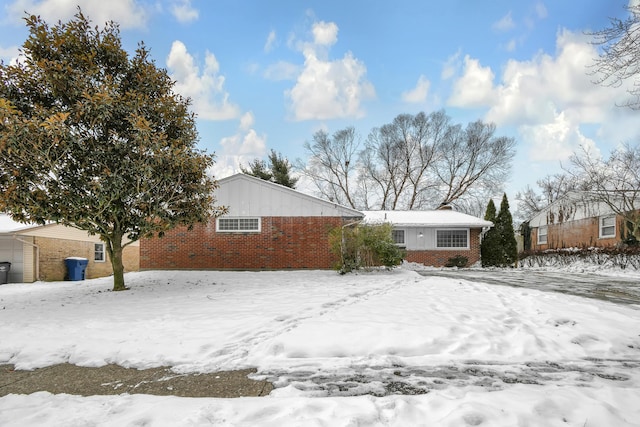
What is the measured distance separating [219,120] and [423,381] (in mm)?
12580

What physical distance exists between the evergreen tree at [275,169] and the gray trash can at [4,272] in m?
17.8

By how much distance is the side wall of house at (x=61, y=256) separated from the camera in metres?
16.8

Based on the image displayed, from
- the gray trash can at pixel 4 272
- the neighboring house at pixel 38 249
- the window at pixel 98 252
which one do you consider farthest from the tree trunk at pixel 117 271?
the window at pixel 98 252

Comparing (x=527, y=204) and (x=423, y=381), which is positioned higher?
(x=527, y=204)

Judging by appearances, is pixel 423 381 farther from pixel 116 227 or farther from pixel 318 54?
pixel 318 54

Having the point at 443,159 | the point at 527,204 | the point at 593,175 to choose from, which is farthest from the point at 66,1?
the point at 527,204

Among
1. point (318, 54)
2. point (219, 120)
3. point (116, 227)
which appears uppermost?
point (318, 54)

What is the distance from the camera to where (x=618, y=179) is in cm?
1692

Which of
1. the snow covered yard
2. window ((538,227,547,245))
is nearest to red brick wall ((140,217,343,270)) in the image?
the snow covered yard

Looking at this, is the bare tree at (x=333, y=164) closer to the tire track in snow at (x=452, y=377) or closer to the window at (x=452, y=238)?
the window at (x=452, y=238)

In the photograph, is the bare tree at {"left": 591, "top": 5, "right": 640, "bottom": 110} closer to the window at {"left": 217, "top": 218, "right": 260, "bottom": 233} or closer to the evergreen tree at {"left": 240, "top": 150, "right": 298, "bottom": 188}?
the window at {"left": 217, "top": 218, "right": 260, "bottom": 233}

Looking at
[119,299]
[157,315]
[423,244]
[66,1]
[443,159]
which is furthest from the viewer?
[443,159]

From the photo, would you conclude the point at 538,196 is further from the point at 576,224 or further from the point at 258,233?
the point at 258,233

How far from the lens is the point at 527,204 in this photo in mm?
39562
